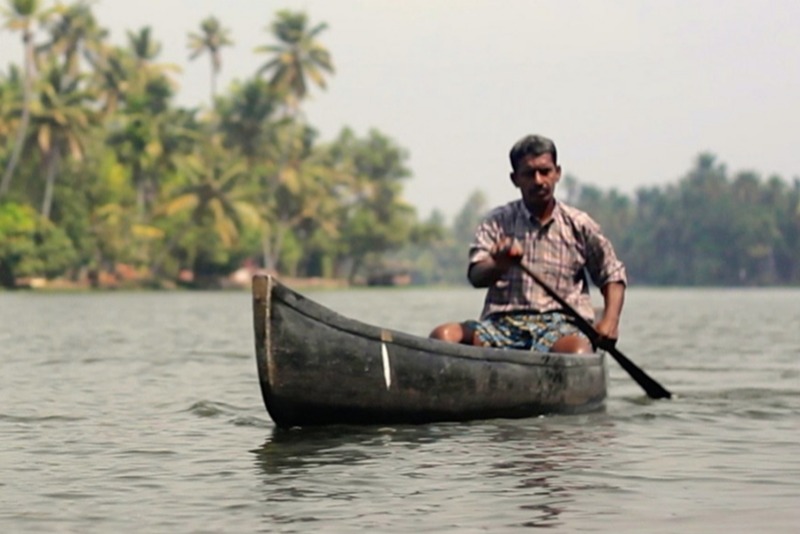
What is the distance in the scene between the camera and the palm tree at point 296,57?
63.7m

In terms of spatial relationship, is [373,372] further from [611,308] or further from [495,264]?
[611,308]

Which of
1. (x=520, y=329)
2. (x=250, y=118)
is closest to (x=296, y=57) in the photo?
(x=250, y=118)

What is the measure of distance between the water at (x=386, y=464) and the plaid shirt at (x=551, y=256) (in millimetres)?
687

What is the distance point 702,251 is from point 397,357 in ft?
355

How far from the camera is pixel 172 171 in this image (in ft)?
200

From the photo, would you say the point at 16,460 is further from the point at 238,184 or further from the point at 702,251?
the point at 702,251

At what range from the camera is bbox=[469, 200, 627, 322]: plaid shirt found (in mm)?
8461

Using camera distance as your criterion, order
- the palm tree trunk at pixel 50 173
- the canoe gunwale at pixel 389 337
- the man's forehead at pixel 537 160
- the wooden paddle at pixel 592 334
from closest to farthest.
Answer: the canoe gunwale at pixel 389 337, the man's forehead at pixel 537 160, the wooden paddle at pixel 592 334, the palm tree trunk at pixel 50 173

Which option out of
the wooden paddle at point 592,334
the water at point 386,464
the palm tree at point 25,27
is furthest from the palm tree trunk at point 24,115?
the wooden paddle at point 592,334

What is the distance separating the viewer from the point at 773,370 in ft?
45.1

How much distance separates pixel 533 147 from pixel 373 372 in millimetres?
1452

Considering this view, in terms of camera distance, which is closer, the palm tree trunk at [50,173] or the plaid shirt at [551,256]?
the plaid shirt at [551,256]

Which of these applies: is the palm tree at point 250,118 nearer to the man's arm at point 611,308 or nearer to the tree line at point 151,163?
the tree line at point 151,163

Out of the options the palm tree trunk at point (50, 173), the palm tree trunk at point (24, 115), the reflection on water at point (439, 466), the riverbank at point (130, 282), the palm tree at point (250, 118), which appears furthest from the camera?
the palm tree at point (250, 118)
